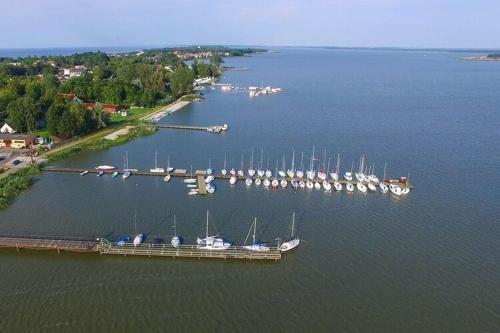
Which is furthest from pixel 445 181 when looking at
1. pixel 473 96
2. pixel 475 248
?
pixel 473 96

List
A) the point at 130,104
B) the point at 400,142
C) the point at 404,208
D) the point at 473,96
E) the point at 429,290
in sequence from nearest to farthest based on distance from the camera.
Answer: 1. the point at 429,290
2. the point at 404,208
3. the point at 400,142
4. the point at 130,104
5. the point at 473,96

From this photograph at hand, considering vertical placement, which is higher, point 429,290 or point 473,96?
point 473,96

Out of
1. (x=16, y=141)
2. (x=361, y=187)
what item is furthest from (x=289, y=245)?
(x=16, y=141)

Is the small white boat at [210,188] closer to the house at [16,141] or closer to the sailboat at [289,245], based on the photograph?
the sailboat at [289,245]

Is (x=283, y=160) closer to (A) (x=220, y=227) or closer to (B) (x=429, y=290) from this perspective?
(A) (x=220, y=227)

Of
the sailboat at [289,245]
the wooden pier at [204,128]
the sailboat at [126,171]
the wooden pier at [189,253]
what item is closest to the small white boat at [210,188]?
the sailboat at [126,171]

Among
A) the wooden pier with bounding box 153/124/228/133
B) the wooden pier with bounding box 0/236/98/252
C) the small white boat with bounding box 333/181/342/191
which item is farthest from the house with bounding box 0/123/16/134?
the small white boat with bounding box 333/181/342/191

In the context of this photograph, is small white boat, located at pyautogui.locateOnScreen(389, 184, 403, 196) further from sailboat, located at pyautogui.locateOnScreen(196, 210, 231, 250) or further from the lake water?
sailboat, located at pyautogui.locateOnScreen(196, 210, 231, 250)
